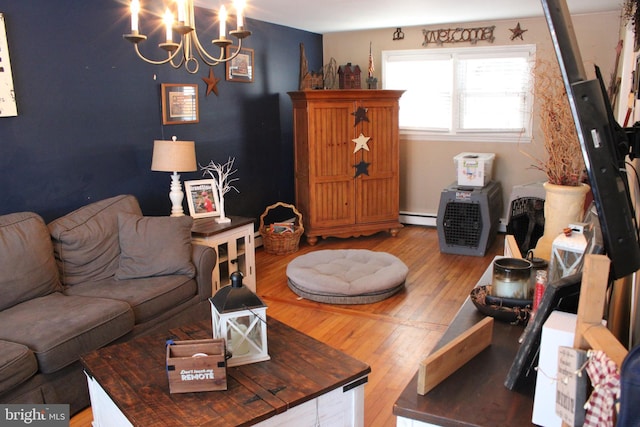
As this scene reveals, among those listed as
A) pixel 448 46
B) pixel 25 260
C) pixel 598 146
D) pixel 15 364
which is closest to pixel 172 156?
pixel 25 260

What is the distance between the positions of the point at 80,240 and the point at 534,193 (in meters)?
4.01

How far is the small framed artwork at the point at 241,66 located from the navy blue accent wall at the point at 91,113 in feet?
0.25

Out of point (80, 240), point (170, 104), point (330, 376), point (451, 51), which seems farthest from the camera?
point (451, 51)

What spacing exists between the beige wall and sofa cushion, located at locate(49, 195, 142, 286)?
381cm

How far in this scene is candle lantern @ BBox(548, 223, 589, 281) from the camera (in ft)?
5.19

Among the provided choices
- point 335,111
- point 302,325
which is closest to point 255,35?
point 335,111

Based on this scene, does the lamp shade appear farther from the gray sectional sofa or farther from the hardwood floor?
the hardwood floor

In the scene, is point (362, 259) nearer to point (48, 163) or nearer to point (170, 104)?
point (170, 104)

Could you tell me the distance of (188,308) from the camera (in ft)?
11.1

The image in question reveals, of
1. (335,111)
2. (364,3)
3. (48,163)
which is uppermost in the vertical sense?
(364,3)

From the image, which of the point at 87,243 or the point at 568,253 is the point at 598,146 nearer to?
the point at 568,253

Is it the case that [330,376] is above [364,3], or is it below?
below

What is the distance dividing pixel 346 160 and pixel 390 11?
1.51 meters

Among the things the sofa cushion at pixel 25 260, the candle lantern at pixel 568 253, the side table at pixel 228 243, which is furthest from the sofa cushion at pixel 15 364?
the candle lantern at pixel 568 253
